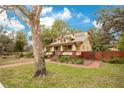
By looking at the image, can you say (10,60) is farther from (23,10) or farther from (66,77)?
(66,77)

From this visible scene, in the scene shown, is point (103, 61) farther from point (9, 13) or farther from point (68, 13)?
point (9, 13)

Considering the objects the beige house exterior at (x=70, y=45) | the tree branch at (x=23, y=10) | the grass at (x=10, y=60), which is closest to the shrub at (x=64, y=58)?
the beige house exterior at (x=70, y=45)

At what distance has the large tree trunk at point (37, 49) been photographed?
3037 millimetres

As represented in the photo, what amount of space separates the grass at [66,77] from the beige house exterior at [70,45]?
0.25 metres

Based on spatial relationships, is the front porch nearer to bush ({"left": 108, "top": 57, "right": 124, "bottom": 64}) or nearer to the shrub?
the shrub

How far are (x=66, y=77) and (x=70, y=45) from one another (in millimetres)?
542

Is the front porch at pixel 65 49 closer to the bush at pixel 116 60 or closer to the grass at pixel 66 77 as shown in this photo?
the grass at pixel 66 77

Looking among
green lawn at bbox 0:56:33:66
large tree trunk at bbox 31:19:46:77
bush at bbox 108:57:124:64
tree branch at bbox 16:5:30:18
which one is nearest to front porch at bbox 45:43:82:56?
large tree trunk at bbox 31:19:46:77

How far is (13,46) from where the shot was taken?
296 centimetres

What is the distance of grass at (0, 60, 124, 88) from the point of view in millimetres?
2798

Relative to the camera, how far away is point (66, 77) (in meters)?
2.92

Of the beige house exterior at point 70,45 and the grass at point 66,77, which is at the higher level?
the beige house exterior at point 70,45

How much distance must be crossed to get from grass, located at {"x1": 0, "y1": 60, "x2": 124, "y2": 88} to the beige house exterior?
25 centimetres

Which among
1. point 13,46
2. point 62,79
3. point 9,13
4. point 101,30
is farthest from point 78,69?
point 9,13
